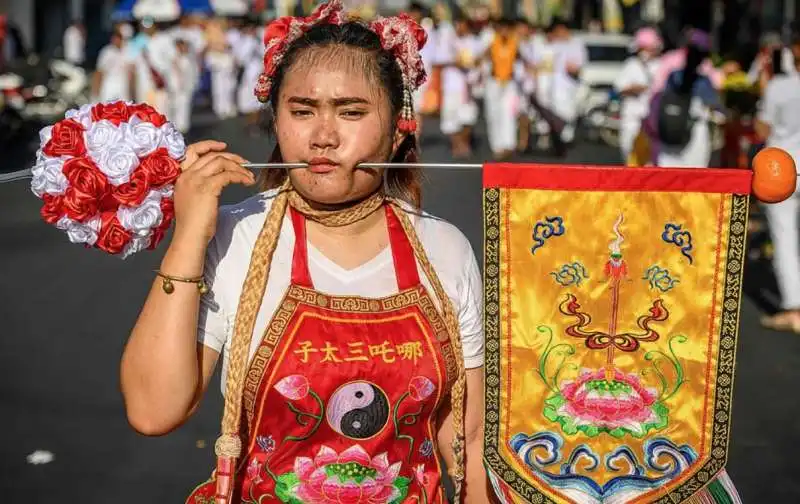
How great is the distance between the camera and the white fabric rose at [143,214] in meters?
2.46

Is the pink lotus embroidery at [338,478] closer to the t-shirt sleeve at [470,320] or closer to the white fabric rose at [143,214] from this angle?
the t-shirt sleeve at [470,320]

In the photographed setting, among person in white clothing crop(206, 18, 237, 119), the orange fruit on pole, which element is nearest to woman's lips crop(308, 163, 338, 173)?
the orange fruit on pole

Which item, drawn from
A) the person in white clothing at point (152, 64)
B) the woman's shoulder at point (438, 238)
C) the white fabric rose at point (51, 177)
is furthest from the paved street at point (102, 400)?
the person in white clothing at point (152, 64)

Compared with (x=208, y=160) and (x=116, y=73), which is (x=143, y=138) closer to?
(x=208, y=160)

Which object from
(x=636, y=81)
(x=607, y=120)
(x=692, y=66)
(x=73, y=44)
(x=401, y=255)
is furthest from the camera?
(x=73, y=44)

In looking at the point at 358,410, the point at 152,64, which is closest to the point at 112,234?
the point at 358,410

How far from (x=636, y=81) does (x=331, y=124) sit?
11094 mm

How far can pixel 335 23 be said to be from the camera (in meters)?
2.68

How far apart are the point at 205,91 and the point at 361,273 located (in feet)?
97.7

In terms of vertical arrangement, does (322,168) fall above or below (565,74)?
above

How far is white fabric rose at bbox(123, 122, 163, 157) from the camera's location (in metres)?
2.46

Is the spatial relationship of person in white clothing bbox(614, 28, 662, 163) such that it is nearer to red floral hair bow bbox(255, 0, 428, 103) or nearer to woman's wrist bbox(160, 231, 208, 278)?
red floral hair bow bbox(255, 0, 428, 103)

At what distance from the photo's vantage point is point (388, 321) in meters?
2.55

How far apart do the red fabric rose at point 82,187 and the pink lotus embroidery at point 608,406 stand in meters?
1.02
